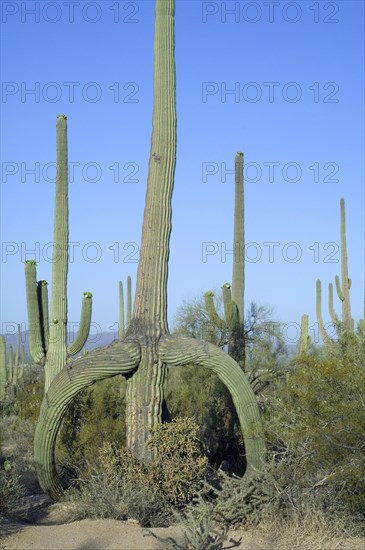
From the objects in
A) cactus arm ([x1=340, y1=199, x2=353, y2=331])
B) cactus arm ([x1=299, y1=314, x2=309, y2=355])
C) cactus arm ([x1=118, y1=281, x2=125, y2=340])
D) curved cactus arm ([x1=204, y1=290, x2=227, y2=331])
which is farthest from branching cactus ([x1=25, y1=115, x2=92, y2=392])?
cactus arm ([x1=118, y1=281, x2=125, y2=340])

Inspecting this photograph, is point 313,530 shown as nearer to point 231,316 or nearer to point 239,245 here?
point 231,316

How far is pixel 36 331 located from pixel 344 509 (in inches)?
304

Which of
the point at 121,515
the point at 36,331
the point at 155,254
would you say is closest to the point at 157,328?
the point at 155,254

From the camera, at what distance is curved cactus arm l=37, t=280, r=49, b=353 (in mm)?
14891

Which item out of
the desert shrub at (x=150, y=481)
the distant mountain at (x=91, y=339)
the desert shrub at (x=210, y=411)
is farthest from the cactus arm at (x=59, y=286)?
the desert shrub at (x=150, y=481)

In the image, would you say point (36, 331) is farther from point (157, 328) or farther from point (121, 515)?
point (121, 515)

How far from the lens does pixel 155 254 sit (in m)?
11.2

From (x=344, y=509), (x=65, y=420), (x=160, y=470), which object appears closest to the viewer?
(x=344, y=509)

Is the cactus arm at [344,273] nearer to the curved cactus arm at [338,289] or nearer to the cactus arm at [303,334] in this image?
the curved cactus arm at [338,289]

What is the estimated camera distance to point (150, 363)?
422 inches

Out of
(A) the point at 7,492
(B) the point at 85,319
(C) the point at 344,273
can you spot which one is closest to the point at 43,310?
(B) the point at 85,319

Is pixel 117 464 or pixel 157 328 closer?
pixel 117 464

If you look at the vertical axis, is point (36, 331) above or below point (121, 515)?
above

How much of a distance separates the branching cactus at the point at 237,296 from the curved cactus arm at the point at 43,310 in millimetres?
3614
